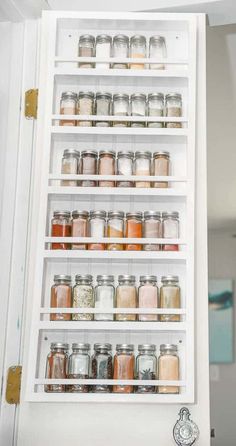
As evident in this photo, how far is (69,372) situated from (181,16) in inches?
49.3

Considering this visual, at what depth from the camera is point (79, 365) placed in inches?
68.4

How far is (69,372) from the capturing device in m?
1.75

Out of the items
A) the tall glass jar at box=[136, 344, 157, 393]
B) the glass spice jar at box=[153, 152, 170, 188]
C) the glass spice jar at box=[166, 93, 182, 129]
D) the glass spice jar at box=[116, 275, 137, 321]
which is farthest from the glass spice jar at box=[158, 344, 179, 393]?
the glass spice jar at box=[166, 93, 182, 129]

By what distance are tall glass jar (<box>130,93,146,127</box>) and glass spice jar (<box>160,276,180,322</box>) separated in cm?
53

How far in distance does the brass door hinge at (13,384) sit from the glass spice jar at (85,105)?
2.70 feet

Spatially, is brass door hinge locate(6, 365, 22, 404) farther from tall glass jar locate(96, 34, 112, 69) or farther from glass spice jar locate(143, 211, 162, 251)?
tall glass jar locate(96, 34, 112, 69)

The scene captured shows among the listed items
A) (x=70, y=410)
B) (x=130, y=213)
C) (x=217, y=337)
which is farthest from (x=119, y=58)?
(x=217, y=337)

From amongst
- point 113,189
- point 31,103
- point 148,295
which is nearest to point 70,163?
point 113,189

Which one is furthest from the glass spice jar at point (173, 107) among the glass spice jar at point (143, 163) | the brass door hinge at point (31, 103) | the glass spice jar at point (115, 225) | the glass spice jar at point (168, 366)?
the glass spice jar at point (168, 366)

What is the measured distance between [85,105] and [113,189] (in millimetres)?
317

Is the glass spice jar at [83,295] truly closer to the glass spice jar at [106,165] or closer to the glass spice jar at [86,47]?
the glass spice jar at [106,165]

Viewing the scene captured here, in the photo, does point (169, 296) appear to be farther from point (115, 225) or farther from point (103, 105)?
point (103, 105)

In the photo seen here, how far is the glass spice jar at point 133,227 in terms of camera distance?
182cm

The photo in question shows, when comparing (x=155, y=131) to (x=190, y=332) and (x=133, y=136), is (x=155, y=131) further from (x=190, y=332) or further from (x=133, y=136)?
(x=190, y=332)
